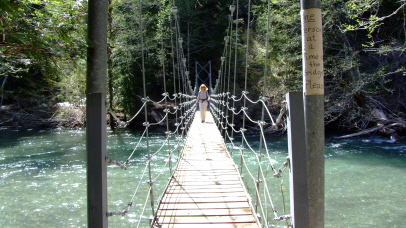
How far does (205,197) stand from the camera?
7.80 feet

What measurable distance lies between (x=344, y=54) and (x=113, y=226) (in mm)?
7266

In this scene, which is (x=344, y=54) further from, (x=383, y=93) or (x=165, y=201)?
(x=165, y=201)

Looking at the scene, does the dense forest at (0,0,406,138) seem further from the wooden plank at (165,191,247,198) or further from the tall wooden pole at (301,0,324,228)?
the tall wooden pole at (301,0,324,228)

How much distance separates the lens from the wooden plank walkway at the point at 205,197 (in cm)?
198

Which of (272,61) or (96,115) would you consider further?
(272,61)

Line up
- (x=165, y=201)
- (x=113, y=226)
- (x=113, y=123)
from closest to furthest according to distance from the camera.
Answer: (x=165, y=201) → (x=113, y=226) → (x=113, y=123)

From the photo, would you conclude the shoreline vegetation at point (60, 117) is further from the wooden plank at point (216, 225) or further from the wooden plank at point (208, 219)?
the wooden plank at point (216, 225)

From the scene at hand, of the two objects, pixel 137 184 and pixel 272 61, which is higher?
pixel 272 61

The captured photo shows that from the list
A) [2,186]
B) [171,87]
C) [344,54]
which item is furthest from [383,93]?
[2,186]

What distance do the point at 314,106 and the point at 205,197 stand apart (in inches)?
58.4

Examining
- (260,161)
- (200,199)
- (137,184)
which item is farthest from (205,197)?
(137,184)

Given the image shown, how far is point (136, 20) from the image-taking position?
38.7 feet

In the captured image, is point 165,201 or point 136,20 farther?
point 136,20

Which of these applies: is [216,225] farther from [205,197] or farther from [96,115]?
Answer: [96,115]
